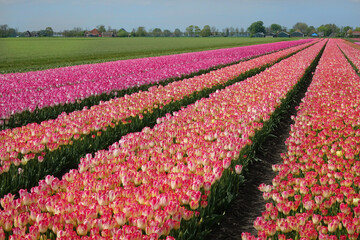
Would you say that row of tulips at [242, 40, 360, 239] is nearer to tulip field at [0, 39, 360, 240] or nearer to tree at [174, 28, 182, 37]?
tulip field at [0, 39, 360, 240]

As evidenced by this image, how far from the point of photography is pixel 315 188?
361 centimetres

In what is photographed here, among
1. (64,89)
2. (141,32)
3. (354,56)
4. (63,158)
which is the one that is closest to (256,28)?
(141,32)

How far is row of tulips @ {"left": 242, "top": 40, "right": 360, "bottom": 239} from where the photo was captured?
2998 millimetres

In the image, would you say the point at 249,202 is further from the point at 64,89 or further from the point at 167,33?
the point at 167,33

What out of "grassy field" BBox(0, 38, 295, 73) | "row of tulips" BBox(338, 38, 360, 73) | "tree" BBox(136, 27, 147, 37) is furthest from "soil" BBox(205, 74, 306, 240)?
"tree" BBox(136, 27, 147, 37)

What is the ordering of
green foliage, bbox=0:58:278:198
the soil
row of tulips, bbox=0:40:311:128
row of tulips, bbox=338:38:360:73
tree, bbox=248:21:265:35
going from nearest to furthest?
1. the soil
2. green foliage, bbox=0:58:278:198
3. row of tulips, bbox=0:40:311:128
4. row of tulips, bbox=338:38:360:73
5. tree, bbox=248:21:265:35

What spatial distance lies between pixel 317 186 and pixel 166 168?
1781mm

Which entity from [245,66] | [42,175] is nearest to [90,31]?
[245,66]

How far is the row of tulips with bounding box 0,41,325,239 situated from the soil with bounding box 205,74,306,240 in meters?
0.36

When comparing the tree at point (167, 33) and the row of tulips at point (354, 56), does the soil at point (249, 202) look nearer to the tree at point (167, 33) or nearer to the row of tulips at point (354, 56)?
the row of tulips at point (354, 56)

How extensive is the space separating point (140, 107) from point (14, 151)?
3.55 meters

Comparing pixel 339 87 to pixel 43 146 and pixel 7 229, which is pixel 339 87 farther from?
pixel 7 229

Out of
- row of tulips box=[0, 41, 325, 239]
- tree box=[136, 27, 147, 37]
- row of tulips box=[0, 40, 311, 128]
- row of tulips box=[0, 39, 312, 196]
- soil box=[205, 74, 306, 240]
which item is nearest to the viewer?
row of tulips box=[0, 41, 325, 239]

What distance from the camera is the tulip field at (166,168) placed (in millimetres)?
2975
